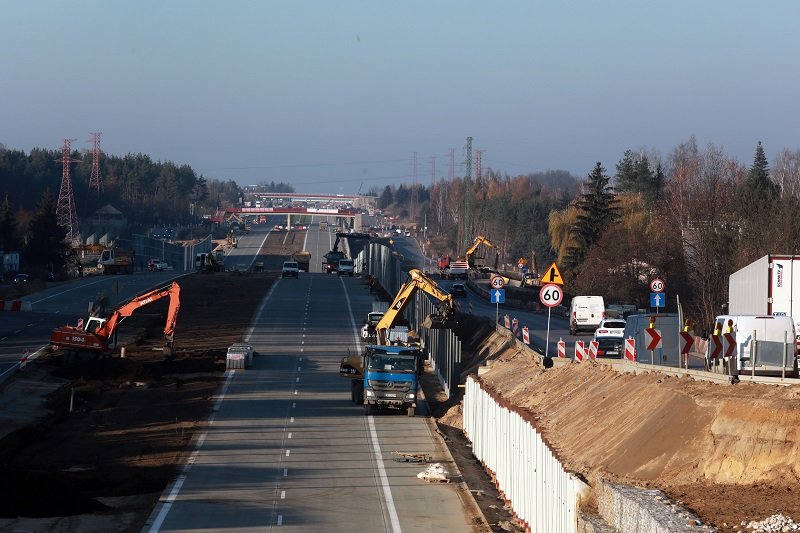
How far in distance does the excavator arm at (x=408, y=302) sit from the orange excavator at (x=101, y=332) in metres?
9.92

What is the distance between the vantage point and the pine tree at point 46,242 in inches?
5153

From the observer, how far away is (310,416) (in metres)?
41.6

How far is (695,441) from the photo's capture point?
56.3ft

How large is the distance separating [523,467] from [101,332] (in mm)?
34055

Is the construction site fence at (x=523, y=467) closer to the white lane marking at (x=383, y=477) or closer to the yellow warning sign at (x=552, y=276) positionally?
the white lane marking at (x=383, y=477)

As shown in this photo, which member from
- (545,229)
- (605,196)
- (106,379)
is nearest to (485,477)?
(106,379)

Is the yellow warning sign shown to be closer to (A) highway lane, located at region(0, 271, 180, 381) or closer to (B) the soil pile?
(B) the soil pile

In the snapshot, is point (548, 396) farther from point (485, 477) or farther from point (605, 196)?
point (605, 196)

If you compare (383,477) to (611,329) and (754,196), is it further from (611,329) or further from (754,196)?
(754,196)

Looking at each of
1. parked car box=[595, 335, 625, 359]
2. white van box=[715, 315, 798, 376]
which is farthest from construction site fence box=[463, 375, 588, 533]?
parked car box=[595, 335, 625, 359]

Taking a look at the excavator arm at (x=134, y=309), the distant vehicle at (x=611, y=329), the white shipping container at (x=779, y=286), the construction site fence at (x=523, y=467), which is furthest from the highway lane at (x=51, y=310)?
the white shipping container at (x=779, y=286)

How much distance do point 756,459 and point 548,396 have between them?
13.5 metres

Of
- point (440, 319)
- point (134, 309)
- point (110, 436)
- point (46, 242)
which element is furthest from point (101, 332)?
point (46, 242)

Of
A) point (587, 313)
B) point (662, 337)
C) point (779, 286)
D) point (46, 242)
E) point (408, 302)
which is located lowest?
point (587, 313)
